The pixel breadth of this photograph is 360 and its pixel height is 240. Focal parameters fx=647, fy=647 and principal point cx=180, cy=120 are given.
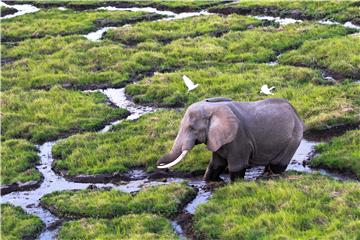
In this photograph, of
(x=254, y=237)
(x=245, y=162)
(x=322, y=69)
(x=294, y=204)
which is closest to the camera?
(x=254, y=237)

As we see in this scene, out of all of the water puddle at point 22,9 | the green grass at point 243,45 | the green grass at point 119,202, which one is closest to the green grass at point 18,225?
the green grass at point 119,202

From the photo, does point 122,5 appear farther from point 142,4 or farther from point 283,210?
point 283,210

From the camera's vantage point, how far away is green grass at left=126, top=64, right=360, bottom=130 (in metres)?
21.0

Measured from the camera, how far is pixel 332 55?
27.5m

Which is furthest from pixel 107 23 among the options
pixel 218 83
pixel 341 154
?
pixel 341 154

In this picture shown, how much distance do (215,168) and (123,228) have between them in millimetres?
3273

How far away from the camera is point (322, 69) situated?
26844 mm

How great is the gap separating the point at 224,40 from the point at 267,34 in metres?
2.19

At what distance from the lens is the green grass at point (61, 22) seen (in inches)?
1519

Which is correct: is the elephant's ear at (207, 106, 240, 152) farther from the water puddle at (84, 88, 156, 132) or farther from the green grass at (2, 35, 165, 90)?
the green grass at (2, 35, 165, 90)

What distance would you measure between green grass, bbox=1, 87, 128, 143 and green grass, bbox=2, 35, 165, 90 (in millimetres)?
1853

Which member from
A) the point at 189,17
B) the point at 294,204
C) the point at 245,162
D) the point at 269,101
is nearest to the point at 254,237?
the point at 294,204

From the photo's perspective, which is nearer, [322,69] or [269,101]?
[269,101]

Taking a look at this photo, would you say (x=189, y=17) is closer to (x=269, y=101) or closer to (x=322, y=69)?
(x=322, y=69)
